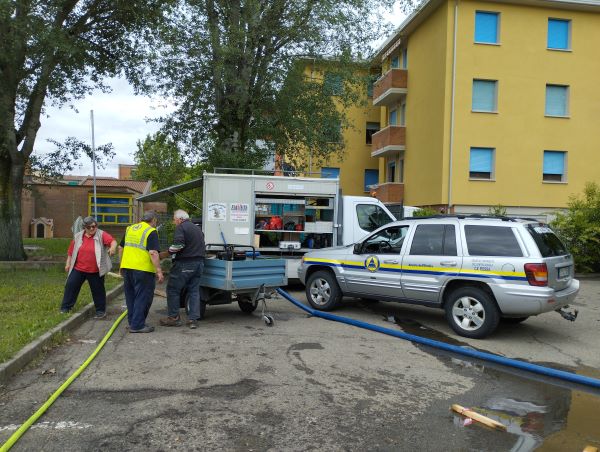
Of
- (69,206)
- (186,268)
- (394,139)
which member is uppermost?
(394,139)

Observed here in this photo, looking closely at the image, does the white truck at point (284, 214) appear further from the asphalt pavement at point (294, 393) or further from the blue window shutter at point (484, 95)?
the blue window shutter at point (484, 95)

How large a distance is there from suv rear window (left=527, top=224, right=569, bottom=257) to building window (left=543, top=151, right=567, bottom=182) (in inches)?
711

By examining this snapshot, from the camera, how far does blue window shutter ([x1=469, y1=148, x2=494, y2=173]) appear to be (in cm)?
2355

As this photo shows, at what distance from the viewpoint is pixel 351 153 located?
32.6 meters

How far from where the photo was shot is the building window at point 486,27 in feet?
76.6

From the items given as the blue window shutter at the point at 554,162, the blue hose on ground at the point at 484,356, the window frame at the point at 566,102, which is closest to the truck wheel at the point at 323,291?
the blue hose on ground at the point at 484,356

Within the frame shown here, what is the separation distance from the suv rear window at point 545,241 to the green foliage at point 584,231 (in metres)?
9.43

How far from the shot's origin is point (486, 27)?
23.5 metres

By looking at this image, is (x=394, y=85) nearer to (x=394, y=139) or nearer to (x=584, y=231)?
(x=394, y=139)

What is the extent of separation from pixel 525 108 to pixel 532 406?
71.5ft

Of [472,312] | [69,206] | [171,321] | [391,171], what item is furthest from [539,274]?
[69,206]

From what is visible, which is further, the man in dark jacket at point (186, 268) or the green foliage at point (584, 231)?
the green foliage at point (584, 231)

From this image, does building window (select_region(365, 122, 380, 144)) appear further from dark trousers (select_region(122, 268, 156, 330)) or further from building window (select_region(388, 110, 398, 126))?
dark trousers (select_region(122, 268, 156, 330))

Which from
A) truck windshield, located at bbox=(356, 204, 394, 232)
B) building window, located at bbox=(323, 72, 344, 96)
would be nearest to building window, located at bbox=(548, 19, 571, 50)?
building window, located at bbox=(323, 72, 344, 96)
